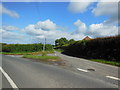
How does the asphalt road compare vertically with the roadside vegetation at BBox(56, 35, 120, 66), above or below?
below

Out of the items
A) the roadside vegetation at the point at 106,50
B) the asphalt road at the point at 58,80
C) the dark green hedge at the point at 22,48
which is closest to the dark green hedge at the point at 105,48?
the roadside vegetation at the point at 106,50

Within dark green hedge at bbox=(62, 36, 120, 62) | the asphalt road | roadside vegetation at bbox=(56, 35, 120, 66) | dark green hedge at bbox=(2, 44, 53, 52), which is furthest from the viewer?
dark green hedge at bbox=(2, 44, 53, 52)

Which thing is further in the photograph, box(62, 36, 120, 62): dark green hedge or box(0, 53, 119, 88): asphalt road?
box(62, 36, 120, 62): dark green hedge

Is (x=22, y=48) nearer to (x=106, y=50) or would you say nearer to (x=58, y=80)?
(x=106, y=50)

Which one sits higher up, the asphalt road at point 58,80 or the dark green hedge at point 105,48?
the dark green hedge at point 105,48

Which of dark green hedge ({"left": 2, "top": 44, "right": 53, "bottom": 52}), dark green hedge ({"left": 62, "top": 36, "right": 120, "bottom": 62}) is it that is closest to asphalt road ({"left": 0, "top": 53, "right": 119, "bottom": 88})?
dark green hedge ({"left": 62, "top": 36, "right": 120, "bottom": 62})

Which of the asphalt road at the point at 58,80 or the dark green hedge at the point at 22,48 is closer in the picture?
the asphalt road at the point at 58,80

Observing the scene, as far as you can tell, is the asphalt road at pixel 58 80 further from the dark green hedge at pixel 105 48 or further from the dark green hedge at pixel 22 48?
the dark green hedge at pixel 22 48

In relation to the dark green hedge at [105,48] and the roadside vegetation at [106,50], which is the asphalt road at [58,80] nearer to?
the roadside vegetation at [106,50]

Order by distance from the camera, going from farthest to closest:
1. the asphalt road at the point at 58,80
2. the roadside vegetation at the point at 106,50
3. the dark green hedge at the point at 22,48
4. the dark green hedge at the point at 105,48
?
the dark green hedge at the point at 22,48, the dark green hedge at the point at 105,48, the roadside vegetation at the point at 106,50, the asphalt road at the point at 58,80

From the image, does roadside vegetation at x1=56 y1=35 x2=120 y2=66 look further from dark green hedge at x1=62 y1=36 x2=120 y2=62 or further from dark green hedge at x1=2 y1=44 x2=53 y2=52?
dark green hedge at x1=2 y1=44 x2=53 y2=52

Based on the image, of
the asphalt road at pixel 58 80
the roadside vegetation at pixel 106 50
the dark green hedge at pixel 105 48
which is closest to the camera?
the asphalt road at pixel 58 80

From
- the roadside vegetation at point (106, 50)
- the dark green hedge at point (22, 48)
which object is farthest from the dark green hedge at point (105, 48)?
the dark green hedge at point (22, 48)

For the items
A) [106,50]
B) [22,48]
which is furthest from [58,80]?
[22,48]
